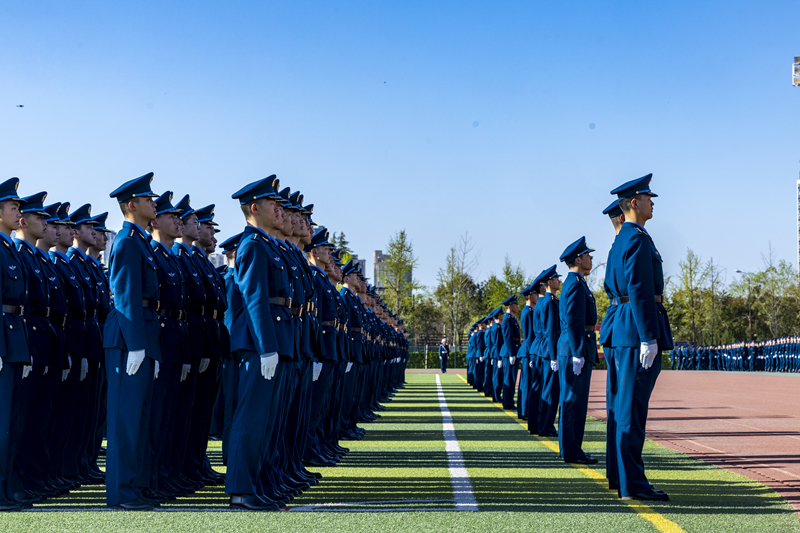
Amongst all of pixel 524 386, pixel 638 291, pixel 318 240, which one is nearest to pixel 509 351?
pixel 524 386

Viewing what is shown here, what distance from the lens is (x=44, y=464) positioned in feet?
23.1

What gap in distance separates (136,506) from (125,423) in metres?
0.61

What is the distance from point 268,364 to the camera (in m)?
6.25

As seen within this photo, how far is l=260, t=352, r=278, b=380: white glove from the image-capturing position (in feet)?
20.5

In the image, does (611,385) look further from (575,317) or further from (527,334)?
(527,334)

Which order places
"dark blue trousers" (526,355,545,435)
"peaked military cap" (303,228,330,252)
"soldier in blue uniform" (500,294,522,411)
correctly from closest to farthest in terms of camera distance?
1. "peaked military cap" (303,228,330,252)
2. "dark blue trousers" (526,355,545,435)
3. "soldier in blue uniform" (500,294,522,411)

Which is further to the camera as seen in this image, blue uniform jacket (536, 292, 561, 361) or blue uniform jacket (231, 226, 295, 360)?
blue uniform jacket (536, 292, 561, 361)

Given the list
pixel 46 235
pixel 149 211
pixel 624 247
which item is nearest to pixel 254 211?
pixel 149 211

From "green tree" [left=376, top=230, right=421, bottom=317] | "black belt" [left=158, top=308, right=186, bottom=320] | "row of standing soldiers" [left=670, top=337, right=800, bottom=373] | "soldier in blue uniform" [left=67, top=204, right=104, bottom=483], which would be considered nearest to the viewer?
"black belt" [left=158, top=308, right=186, bottom=320]

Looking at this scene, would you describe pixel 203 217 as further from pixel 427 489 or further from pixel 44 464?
pixel 427 489

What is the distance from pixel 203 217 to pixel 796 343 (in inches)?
1706

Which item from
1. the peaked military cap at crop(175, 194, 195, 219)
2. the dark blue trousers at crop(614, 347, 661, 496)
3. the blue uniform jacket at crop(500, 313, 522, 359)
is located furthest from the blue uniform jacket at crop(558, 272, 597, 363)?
the blue uniform jacket at crop(500, 313, 522, 359)

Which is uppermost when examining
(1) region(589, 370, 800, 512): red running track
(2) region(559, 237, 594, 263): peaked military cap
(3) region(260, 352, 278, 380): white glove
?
(2) region(559, 237, 594, 263): peaked military cap

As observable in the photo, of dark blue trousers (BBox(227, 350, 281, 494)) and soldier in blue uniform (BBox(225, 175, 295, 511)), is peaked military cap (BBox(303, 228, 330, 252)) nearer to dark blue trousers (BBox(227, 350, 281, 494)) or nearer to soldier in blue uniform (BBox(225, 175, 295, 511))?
soldier in blue uniform (BBox(225, 175, 295, 511))
